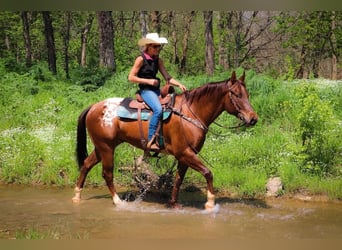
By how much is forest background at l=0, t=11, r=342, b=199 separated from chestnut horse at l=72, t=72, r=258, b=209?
77 centimetres

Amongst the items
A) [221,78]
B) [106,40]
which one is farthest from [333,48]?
[106,40]

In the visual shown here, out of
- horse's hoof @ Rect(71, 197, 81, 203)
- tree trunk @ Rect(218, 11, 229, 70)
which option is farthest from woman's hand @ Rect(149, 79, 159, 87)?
tree trunk @ Rect(218, 11, 229, 70)

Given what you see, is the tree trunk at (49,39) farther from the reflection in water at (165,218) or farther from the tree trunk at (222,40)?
the reflection in water at (165,218)

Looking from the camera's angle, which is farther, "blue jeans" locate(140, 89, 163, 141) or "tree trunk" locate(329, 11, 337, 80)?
"tree trunk" locate(329, 11, 337, 80)

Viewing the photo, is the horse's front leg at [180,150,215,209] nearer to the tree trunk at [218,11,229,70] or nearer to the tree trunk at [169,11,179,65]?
the tree trunk at [169,11,179,65]

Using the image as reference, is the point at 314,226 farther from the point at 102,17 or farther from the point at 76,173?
the point at 102,17

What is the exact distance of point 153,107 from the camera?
15.3 feet

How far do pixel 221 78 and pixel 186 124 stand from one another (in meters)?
3.71

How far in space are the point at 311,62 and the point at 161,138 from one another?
7.92 metres

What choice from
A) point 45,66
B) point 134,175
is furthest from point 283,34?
point 134,175

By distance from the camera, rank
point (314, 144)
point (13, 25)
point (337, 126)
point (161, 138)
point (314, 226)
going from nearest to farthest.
A: point (314, 226) → point (161, 138) → point (314, 144) → point (337, 126) → point (13, 25)

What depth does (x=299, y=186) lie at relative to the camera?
5.25 metres

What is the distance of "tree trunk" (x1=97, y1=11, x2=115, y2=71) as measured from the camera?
361 inches
